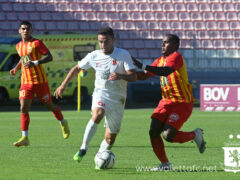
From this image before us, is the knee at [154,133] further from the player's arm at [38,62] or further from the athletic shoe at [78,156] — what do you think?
the player's arm at [38,62]

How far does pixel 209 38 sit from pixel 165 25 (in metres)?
2.56

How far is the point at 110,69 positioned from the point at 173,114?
99 centimetres

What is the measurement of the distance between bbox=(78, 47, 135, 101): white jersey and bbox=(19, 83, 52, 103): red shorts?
136 inches

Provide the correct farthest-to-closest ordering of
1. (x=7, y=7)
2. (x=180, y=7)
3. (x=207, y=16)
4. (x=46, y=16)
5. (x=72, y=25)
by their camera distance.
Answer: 1. (x=180, y=7)
2. (x=207, y=16)
3. (x=72, y=25)
4. (x=46, y=16)
5. (x=7, y=7)

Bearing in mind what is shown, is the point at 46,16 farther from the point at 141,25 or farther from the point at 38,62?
the point at 38,62

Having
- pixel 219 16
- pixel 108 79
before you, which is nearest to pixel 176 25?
pixel 219 16

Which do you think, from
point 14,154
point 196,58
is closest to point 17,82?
point 196,58

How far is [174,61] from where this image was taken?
8.33m

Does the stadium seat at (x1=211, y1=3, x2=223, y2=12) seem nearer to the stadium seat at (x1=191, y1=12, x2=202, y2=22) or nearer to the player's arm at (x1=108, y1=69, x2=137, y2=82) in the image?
the stadium seat at (x1=191, y1=12, x2=202, y2=22)

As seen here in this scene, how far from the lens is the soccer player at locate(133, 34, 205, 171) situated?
836 centimetres

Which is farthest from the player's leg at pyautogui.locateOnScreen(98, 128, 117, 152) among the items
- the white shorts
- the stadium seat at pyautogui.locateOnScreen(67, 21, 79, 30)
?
the stadium seat at pyautogui.locateOnScreen(67, 21, 79, 30)

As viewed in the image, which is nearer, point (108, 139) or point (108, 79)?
point (108, 79)

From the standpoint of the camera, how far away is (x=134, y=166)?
8.86 metres

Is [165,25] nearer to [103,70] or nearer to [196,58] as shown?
[196,58]
